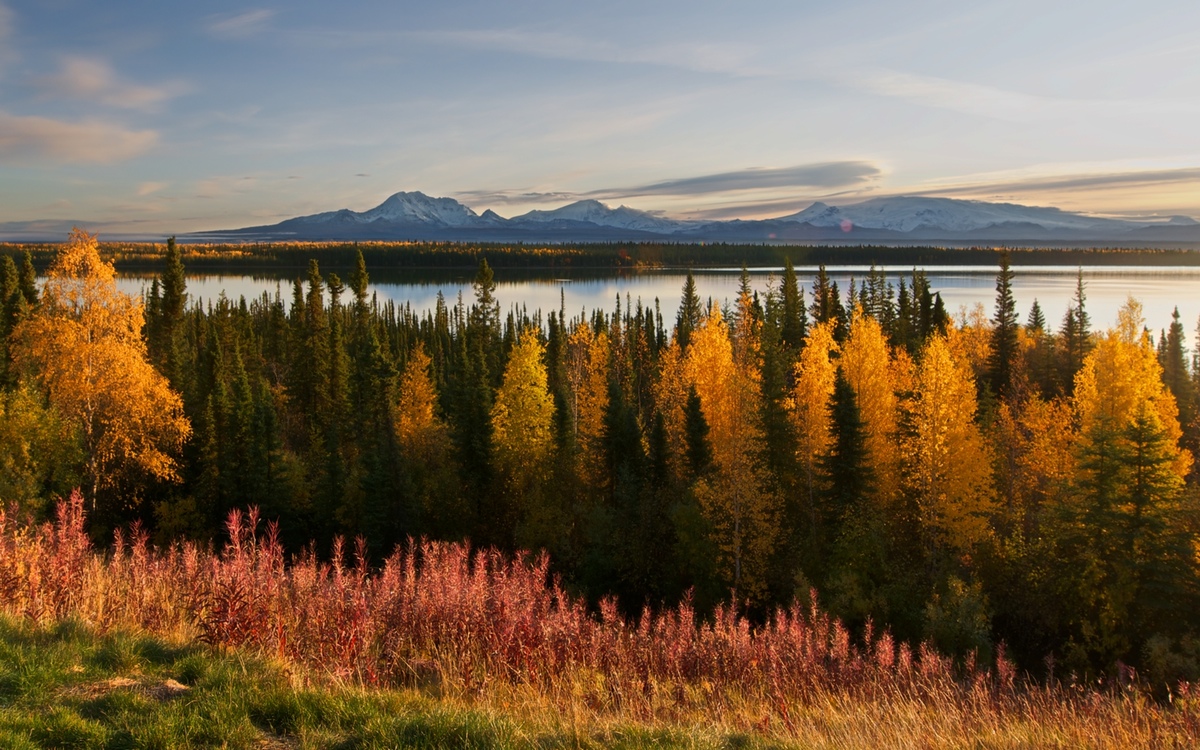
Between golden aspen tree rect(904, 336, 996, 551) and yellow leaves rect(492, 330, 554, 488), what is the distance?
20.3m

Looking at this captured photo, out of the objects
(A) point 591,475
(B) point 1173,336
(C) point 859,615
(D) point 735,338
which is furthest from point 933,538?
(B) point 1173,336

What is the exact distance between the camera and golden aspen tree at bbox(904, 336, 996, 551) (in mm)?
33938

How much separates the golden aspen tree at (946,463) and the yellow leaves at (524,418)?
20.3m

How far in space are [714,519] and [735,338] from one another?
1042 inches

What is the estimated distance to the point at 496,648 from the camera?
923 centimetres

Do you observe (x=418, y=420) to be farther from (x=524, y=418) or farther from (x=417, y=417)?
(x=524, y=418)

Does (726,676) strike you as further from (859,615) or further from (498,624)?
(859,615)

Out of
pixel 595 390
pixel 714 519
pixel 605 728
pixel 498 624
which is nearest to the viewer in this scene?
pixel 605 728

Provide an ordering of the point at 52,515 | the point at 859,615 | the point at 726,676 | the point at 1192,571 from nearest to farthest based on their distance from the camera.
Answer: the point at 726,676 < the point at 1192,571 < the point at 859,615 < the point at 52,515

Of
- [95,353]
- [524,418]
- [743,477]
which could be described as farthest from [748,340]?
[95,353]

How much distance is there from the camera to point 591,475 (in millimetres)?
43656

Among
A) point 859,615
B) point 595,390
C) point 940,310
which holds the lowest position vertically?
point 859,615

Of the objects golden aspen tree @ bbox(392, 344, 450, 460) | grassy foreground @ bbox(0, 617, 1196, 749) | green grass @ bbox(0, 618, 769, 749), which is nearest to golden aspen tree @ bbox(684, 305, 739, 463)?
golden aspen tree @ bbox(392, 344, 450, 460)

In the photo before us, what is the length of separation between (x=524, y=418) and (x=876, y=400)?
66.2 ft
